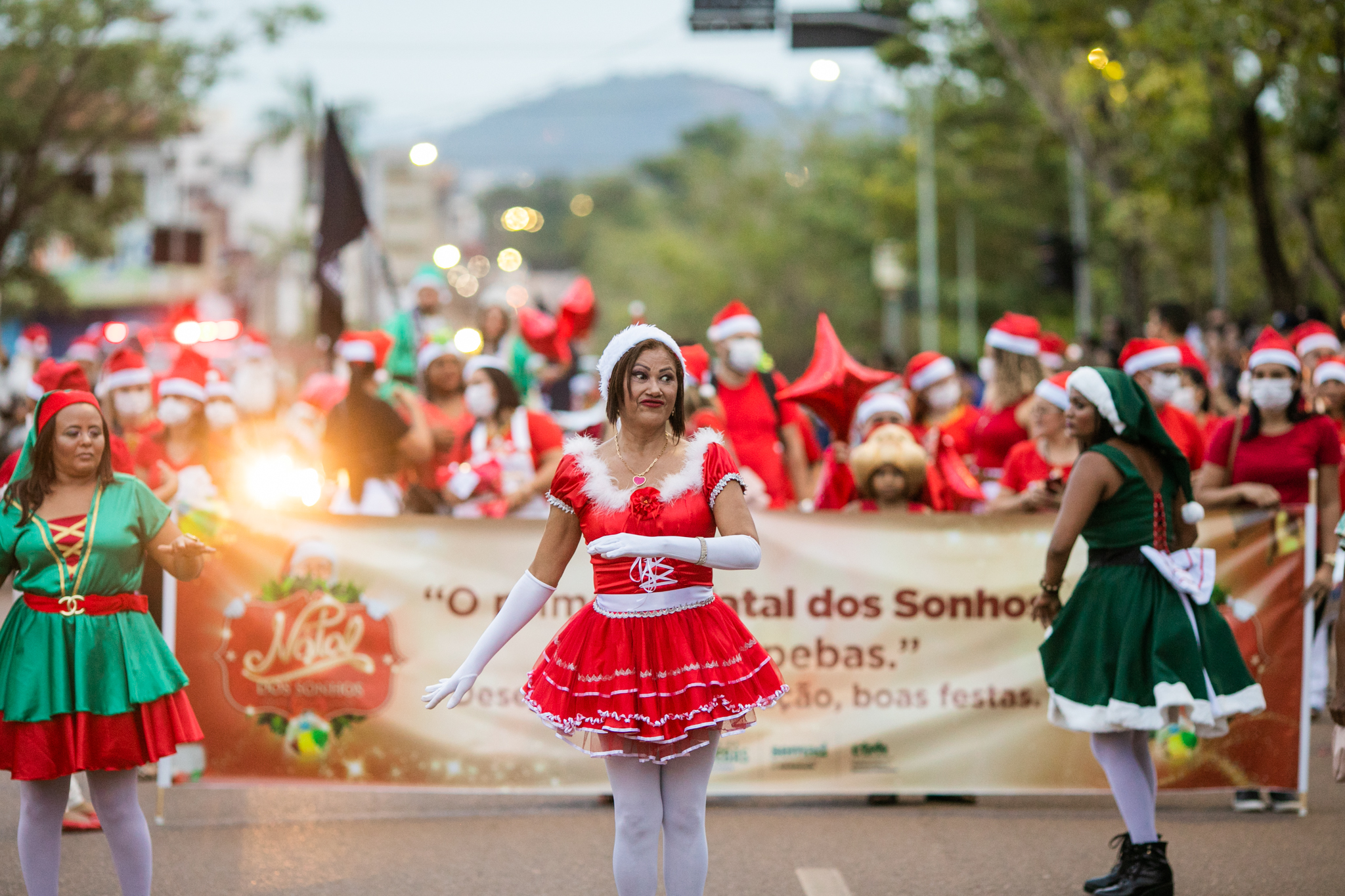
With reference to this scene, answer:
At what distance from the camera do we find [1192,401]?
32.6 feet

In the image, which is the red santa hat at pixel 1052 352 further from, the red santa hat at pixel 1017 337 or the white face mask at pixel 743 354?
the white face mask at pixel 743 354

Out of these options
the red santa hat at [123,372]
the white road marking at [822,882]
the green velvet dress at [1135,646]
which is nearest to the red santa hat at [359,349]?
the red santa hat at [123,372]

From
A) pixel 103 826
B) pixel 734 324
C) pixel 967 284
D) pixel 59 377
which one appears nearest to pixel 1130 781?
pixel 103 826

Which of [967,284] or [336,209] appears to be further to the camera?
[967,284]

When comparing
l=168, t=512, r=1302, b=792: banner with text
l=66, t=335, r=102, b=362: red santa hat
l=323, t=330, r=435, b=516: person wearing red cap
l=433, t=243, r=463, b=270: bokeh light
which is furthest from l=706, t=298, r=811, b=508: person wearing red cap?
l=433, t=243, r=463, b=270: bokeh light

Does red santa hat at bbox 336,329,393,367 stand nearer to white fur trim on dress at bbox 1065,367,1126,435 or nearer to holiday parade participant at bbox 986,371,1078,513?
holiday parade participant at bbox 986,371,1078,513

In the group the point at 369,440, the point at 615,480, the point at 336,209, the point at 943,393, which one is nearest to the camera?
the point at 615,480

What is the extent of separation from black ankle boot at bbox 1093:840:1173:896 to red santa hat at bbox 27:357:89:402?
419 cm

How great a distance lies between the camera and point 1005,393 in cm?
935

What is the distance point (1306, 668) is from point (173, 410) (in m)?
5.67

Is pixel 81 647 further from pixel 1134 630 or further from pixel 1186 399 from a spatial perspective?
pixel 1186 399

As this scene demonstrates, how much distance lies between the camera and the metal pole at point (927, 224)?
4259 centimetres

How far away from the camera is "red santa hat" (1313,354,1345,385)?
30.9 feet

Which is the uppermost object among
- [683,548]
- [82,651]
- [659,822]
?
[683,548]
